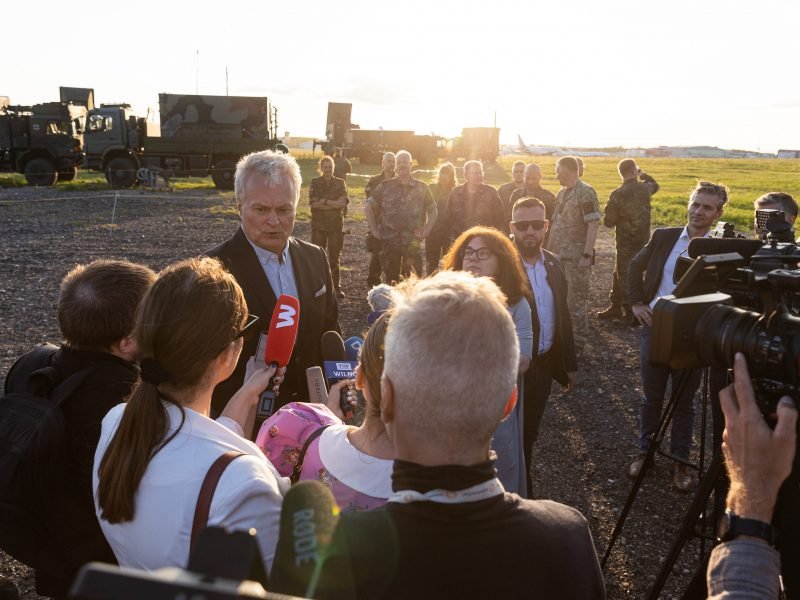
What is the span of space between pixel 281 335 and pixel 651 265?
3115mm

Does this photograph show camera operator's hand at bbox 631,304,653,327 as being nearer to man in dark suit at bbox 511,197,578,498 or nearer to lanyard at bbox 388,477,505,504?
man in dark suit at bbox 511,197,578,498

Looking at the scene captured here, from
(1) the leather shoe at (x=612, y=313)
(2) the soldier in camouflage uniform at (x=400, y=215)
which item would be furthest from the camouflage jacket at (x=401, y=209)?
(1) the leather shoe at (x=612, y=313)

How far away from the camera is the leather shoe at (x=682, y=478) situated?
14.1 ft

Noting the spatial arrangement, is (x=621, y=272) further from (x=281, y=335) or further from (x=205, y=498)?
(x=205, y=498)

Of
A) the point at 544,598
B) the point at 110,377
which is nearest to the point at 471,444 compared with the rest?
the point at 544,598

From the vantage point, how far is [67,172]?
2656cm

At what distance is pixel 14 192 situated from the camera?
23.1 meters

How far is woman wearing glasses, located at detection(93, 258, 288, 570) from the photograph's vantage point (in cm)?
146

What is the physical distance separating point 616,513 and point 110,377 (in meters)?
3.29

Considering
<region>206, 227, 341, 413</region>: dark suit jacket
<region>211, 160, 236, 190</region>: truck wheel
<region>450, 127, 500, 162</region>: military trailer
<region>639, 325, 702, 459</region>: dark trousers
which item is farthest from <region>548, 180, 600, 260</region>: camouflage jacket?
<region>450, 127, 500, 162</region>: military trailer

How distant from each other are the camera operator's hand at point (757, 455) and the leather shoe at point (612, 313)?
7537mm

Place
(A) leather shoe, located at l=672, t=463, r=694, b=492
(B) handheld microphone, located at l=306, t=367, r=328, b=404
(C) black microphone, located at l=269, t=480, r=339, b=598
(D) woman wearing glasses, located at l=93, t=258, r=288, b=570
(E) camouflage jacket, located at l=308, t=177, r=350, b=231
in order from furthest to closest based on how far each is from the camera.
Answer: (E) camouflage jacket, located at l=308, t=177, r=350, b=231 < (A) leather shoe, located at l=672, t=463, r=694, b=492 < (B) handheld microphone, located at l=306, t=367, r=328, b=404 < (D) woman wearing glasses, located at l=93, t=258, r=288, b=570 < (C) black microphone, located at l=269, t=480, r=339, b=598

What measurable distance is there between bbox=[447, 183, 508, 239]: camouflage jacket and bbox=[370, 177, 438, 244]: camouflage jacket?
0.47m

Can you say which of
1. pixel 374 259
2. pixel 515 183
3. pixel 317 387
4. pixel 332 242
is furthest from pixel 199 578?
pixel 515 183
